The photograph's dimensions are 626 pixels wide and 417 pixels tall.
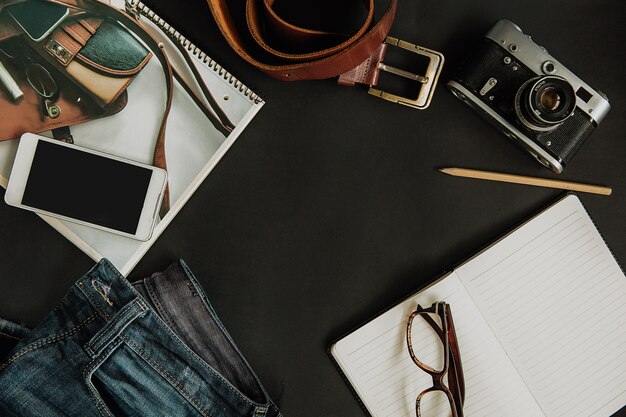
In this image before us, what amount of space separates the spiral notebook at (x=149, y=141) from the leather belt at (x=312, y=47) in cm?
8

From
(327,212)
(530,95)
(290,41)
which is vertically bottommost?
(327,212)

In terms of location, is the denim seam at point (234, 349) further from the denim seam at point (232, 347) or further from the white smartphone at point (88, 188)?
the white smartphone at point (88, 188)

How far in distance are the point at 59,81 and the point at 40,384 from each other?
40cm

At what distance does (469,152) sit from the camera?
709 mm

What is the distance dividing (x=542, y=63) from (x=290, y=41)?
317 millimetres

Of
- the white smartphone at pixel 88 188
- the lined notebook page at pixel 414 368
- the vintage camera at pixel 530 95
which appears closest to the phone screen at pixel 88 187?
the white smartphone at pixel 88 188

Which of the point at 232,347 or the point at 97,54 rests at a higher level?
the point at 97,54

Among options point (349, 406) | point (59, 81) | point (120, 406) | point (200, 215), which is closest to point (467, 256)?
point (349, 406)

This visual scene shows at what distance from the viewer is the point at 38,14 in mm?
703

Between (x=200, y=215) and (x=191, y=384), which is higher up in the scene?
(x=200, y=215)

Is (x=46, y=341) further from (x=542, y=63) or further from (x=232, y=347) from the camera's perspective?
(x=542, y=63)

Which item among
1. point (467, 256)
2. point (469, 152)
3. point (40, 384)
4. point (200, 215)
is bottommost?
point (40, 384)

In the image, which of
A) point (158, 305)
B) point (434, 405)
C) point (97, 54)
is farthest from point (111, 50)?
point (434, 405)

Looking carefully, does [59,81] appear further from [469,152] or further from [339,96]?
[469,152]
